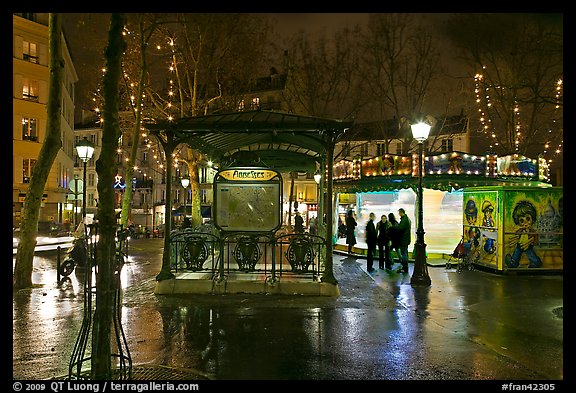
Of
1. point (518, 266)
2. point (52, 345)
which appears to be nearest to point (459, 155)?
point (518, 266)

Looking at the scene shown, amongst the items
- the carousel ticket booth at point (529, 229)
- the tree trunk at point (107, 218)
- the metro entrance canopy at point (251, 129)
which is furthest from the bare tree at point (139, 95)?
the tree trunk at point (107, 218)

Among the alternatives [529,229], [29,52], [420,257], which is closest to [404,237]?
[420,257]

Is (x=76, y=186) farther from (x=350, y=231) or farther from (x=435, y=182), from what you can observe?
(x=435, y=182)

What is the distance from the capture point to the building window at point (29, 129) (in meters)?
39.0

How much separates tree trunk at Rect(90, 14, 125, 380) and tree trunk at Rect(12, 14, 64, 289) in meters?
8.17

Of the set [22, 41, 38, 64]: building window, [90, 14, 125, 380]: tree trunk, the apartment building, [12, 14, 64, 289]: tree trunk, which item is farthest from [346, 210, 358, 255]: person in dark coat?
[22, 41, 38, 64]: building window

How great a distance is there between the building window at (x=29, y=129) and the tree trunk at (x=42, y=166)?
30.2 meters

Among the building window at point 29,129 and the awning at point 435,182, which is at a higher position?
the building window at point 29,129

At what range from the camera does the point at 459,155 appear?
1841 centimetres

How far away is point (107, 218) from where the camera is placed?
17.2ft

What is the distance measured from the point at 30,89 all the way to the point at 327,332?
40.5 m

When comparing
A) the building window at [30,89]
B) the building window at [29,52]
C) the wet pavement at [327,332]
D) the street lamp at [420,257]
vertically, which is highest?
the building window at [29,52]

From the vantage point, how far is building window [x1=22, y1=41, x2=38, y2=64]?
1551 inches

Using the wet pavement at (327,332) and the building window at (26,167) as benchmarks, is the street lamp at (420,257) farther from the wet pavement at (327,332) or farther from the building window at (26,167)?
the building window at (26,167)
